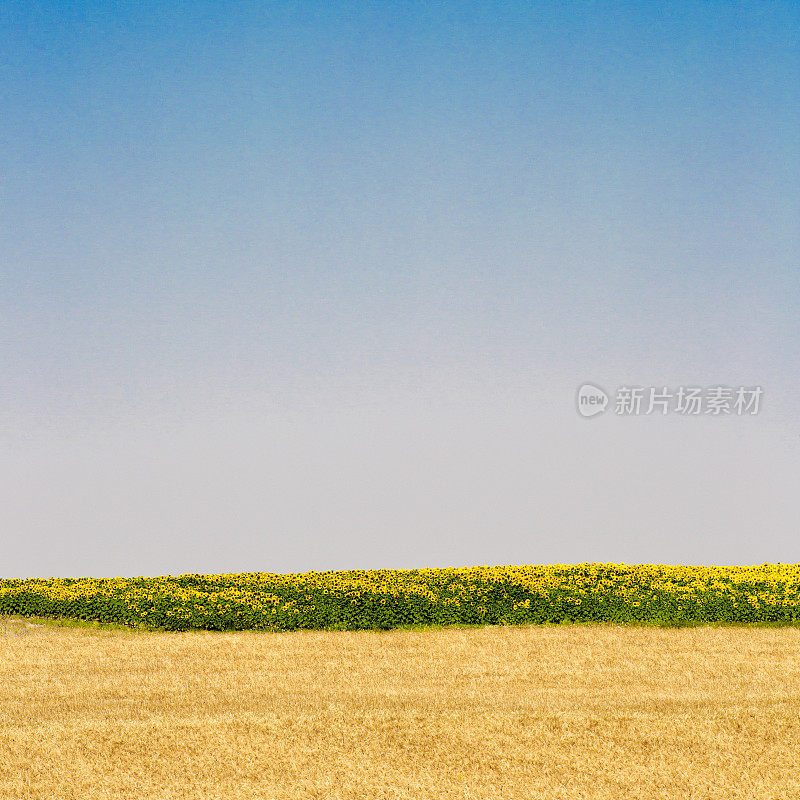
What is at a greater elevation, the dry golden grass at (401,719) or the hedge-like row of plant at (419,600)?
the hedge-like row of plant at (419,600)

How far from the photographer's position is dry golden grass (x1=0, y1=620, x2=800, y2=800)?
23.7ft

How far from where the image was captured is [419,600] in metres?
14.0

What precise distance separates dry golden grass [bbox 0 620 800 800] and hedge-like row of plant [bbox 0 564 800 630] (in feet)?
A: 3.62

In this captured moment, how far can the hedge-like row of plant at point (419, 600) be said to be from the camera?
1388 cm

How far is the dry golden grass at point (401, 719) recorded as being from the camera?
7.21 m

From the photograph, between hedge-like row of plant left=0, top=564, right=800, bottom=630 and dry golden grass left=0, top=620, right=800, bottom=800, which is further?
hedge-like row of plant left=0, top=564, right=800, bottom=630

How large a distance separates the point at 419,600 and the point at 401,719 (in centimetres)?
552

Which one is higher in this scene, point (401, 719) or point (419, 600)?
point (419, 600)

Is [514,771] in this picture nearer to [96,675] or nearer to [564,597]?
[96,675]

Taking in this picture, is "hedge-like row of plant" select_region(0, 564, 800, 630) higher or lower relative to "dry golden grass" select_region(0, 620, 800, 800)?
higher

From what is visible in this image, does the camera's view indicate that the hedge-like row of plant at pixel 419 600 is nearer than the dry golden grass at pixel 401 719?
No

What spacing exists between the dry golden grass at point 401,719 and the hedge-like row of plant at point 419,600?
1102 mm

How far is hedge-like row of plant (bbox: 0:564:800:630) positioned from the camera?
13.9 m

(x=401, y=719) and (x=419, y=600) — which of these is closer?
(x=401, y=719)
